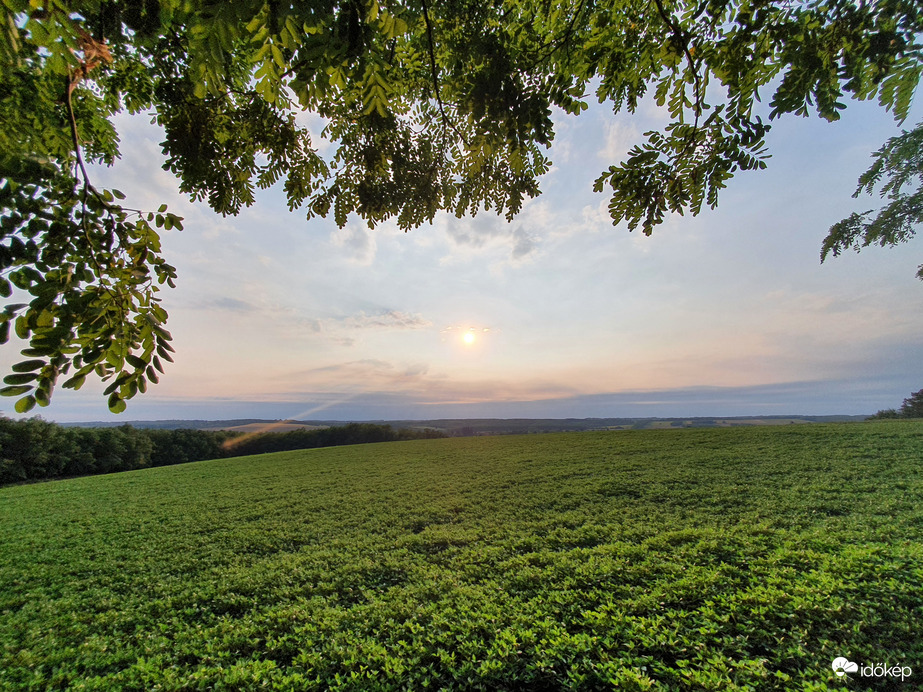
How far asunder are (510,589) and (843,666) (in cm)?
302

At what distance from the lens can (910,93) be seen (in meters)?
1.61

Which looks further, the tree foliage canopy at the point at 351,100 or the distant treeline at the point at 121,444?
the distant treeline at the point at 121,444

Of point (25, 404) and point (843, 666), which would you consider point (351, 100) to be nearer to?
point (25, 404)

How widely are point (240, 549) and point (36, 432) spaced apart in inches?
1618

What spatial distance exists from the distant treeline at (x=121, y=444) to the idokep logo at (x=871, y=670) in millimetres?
47214

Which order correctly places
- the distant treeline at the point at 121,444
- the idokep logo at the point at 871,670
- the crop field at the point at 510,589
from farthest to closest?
1. the distant treeline at the point at 121,444
2. the crop field at the point at 510,589
3. the idokep logo at the point at 871,670

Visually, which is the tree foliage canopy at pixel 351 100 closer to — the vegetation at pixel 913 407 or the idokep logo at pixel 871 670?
the idokep logo at pixel 871 670

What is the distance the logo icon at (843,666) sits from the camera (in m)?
2.53

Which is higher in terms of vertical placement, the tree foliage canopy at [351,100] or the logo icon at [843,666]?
the tree foliage canopy at [351,100]

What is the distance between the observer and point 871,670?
2.53m

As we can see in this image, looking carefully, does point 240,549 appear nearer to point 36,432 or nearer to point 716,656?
point 716,656

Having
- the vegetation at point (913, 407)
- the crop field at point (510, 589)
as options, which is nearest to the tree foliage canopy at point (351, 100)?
the crop field at point (510, 589)

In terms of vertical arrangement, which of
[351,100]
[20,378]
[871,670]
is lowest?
[871,670]

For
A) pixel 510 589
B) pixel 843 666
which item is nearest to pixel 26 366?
pixel 510 589
